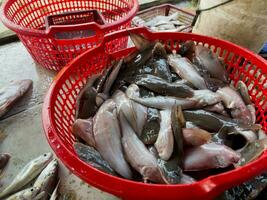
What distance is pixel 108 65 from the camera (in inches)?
61.1

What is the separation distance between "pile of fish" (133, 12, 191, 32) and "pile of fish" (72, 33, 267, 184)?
1325mm

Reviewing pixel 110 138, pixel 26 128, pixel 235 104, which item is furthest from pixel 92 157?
pixel 26 128

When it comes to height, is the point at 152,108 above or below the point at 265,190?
above

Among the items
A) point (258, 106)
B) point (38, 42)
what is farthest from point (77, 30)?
point (258, 106)

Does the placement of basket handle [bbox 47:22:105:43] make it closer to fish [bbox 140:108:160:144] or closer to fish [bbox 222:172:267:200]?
fish [bbox 140:108:160:144]

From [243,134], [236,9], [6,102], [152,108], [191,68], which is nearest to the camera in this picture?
[243,134]

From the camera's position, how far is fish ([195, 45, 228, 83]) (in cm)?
153

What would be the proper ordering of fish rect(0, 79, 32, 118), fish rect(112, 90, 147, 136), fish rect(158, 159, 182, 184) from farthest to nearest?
1. fish rect(0, 79, 32, 118)
2. fish rect(112, 90, 147, 136)
3. fish rect(158, 159, 182, 184)

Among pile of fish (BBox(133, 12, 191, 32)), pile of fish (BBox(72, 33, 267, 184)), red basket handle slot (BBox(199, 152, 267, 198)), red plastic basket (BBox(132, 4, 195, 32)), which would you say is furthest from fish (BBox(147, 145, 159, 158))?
red plastic basket (BBox(132, 4, 195, 32))

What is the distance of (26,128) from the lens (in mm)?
1885

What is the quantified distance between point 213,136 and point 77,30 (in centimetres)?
113

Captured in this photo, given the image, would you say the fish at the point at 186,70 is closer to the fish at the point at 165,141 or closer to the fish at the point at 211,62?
the fish at the point at 211,62

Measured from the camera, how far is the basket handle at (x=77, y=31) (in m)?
1.80

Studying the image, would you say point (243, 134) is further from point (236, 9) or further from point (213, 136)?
point (236, 9)
